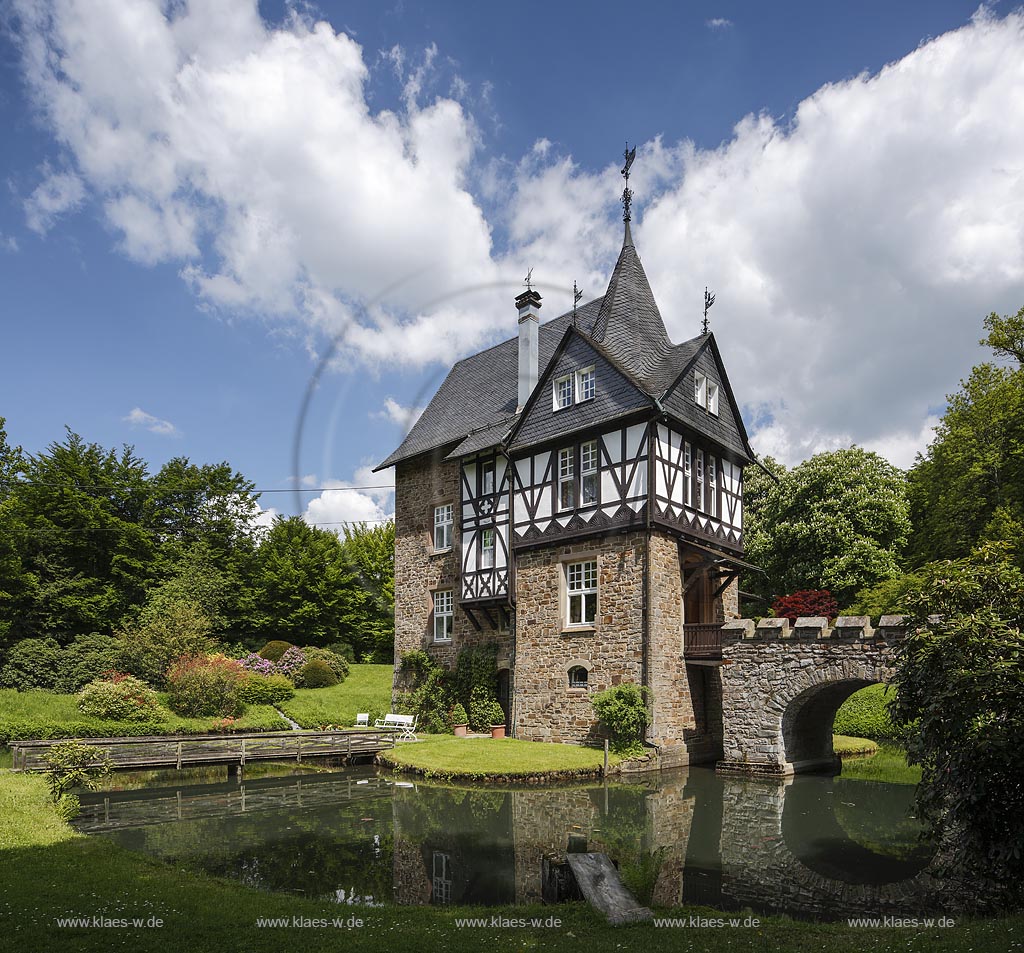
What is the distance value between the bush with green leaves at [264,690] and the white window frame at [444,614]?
6515 mm

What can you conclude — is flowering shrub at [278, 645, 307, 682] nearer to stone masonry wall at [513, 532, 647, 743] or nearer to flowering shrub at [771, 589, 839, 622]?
stone masonry wall at [513, 532, 647, 743]

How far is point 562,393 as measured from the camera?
22.4 meters

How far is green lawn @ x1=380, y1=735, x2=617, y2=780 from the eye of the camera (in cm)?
1702

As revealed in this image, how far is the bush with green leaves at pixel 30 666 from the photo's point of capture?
1085 inches

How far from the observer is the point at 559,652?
2102cm

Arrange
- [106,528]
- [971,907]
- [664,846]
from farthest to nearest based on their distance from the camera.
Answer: [106,528] < [664,846] < [971,907]

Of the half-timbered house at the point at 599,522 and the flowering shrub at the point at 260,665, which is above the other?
the half-timbered house at the point at 599,522

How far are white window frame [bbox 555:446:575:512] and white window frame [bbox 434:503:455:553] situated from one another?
5.48m

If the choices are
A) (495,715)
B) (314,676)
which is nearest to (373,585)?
(314,676)

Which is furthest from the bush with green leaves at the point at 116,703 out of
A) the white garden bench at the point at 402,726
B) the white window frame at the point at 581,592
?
the white window frame at the point at 581,592

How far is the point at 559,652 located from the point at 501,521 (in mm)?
4669

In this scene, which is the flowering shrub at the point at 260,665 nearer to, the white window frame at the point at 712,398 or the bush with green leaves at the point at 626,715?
the bush with green leaves at the point at 626,715

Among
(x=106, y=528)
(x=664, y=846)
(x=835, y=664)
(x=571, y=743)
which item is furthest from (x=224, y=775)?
(x=106, y=528)

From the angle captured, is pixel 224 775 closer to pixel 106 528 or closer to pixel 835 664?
pixel 835 664
